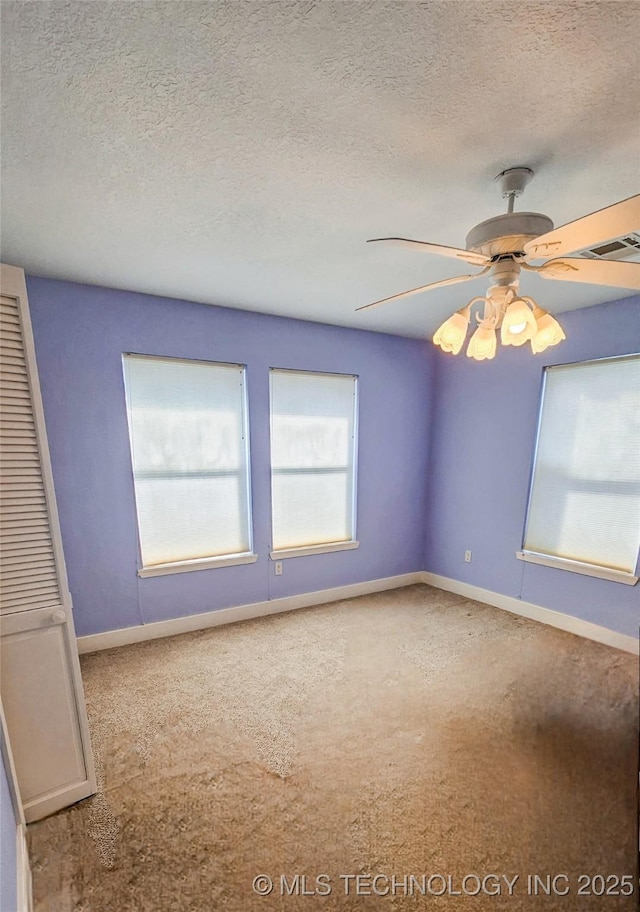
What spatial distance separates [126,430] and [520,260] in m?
2.41

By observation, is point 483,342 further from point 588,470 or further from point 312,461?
point 312,461

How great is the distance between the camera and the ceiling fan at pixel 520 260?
1.07 m

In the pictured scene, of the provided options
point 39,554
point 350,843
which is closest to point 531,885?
point 350,843

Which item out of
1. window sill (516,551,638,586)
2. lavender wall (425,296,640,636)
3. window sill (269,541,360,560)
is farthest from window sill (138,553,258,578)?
window sill (516,551,638,586)

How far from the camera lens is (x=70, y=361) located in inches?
92.0

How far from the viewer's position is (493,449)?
3254mm

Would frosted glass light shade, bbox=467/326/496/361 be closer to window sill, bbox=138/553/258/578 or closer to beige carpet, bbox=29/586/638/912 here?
beige carpet, bbox=29/586/638/912

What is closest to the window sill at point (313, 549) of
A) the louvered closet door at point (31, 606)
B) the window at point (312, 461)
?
the window at point (312, 461)

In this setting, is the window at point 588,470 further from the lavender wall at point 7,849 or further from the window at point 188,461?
the window at point 188,461

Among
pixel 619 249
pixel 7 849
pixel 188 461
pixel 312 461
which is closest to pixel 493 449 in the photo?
pixel 312 461

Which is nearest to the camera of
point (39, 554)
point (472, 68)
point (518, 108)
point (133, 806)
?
point (472, 68)

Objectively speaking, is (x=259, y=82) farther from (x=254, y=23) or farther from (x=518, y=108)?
(x=518, y=108)

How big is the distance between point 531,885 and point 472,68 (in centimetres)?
154

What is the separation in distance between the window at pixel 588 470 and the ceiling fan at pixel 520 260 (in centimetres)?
67
